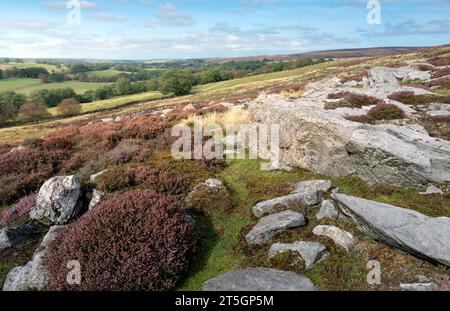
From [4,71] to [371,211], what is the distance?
200 meters

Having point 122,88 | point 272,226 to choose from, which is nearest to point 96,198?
point 272,226

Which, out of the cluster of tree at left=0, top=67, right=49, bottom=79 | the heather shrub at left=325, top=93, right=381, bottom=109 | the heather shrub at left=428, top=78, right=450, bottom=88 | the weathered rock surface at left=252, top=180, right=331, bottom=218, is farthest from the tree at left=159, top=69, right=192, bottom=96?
the weathered rock surface at left=252, top=180, right=331, bottom=218

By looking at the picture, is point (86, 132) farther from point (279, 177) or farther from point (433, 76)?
point (433, 76)

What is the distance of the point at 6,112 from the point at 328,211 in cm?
10914

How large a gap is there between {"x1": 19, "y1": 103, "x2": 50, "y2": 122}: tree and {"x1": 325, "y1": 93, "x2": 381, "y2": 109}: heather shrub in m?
96.7

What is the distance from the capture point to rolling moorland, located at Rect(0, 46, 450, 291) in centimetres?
764

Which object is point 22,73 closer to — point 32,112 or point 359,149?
point 32,112

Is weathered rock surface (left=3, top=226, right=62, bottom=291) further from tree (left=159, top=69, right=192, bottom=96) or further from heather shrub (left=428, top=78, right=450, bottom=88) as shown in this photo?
tree (left=159, top=69, right=192, bottom=96)

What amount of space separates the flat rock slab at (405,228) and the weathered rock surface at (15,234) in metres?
9.59

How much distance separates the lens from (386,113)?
18797mm

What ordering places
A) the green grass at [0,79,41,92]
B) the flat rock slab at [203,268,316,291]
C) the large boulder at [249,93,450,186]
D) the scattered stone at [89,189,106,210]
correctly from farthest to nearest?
the green grass at [0,79,41,92] → the scattered stone at [89,189,106,210] → the large boulder at [249,93,450,186] → the flat rock slab at [203,268,316,291]

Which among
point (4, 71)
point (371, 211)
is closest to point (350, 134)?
point (371, 211)

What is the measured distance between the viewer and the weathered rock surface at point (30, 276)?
7953mm

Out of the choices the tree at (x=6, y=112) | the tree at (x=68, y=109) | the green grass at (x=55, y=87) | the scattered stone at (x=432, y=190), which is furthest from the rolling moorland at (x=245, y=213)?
the green grass at (x=55, y=87)
